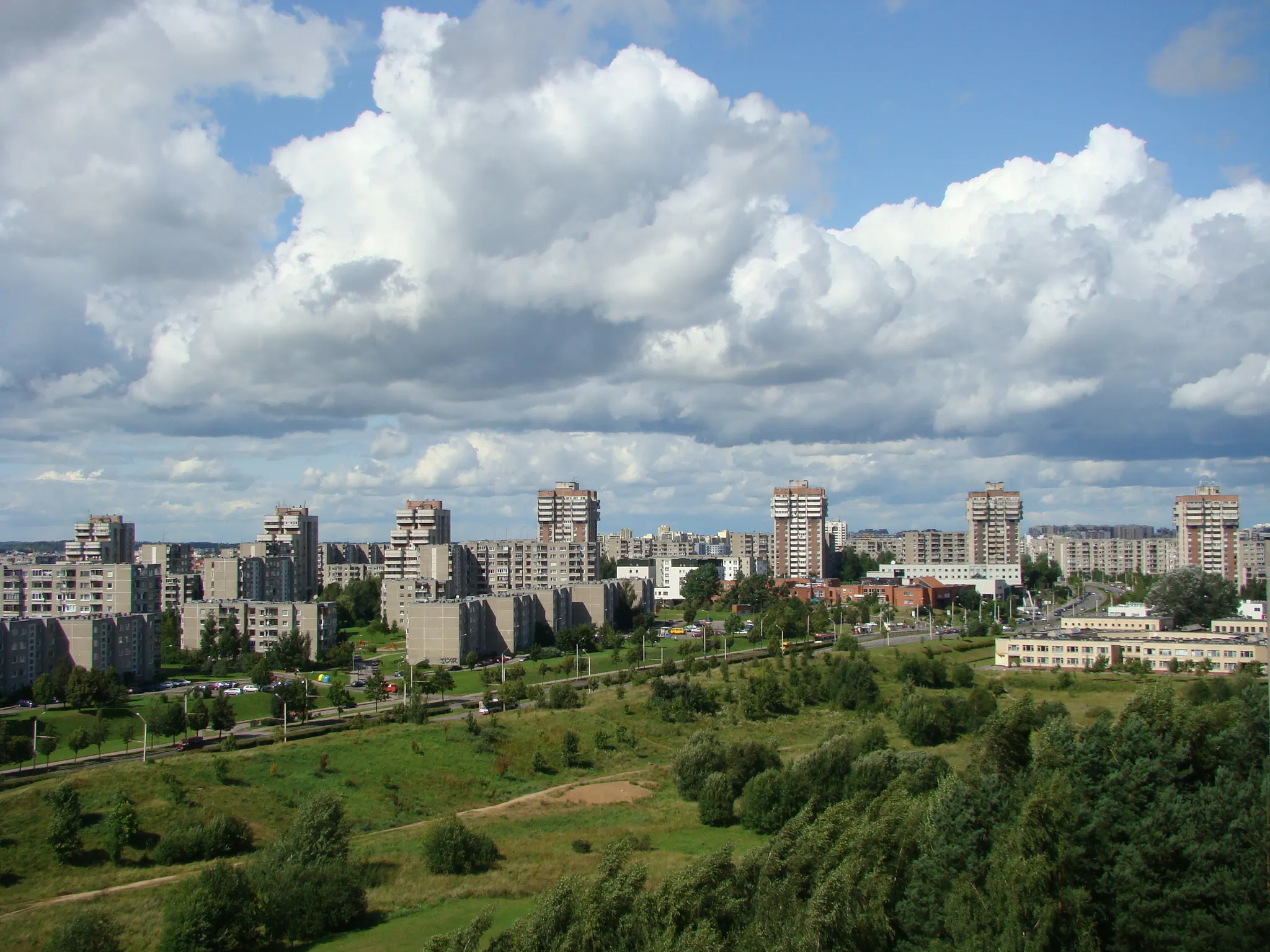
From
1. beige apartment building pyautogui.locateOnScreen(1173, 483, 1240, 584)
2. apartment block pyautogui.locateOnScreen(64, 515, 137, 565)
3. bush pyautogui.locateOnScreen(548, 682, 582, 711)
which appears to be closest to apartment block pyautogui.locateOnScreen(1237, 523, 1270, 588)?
beige apartment building pyautogui.locateOnScreen(1173, 483, 1240, 584)

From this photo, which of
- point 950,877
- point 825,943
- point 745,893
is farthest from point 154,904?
point 950,877

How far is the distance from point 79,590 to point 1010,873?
57.9 metres

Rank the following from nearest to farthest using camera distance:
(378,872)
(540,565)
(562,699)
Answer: (378,872)
(562,699)
(540,565)

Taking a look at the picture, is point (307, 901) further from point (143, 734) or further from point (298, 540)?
point (298, 540)

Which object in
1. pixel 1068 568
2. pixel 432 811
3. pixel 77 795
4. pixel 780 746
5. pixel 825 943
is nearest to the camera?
pixel 825 943

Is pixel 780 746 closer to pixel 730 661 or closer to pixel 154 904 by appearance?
pixel 730 661

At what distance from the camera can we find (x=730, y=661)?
56.2 meters

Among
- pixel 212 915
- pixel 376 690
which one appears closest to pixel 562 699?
pixel 376 690

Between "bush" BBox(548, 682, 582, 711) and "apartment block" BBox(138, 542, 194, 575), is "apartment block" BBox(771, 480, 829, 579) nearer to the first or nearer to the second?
"apartment block" BBox(138, 542, 194, 575)

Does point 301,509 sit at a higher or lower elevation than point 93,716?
higher

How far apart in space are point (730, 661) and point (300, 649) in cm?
2448

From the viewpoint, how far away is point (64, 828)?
1016 inches

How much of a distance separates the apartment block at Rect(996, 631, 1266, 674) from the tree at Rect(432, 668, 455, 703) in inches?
1189

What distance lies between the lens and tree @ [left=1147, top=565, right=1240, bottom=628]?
68.1 m
